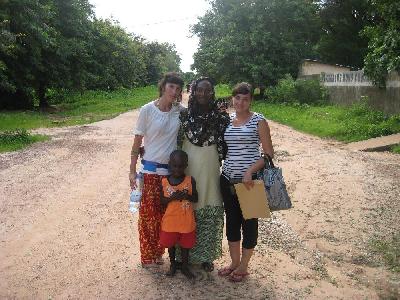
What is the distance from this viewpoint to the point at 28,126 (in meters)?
17.9

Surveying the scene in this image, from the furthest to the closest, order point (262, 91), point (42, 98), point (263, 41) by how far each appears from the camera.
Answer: point (262, 91)
point (42, 98)
point (263, 41)

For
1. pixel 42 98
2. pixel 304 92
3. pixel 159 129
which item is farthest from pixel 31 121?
pixel 159 129

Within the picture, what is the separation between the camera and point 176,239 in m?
3.97

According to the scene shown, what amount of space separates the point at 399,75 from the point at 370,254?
11.1m

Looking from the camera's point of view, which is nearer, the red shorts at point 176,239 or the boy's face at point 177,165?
the boy's face at point 177,165

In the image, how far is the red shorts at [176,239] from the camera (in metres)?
3.93

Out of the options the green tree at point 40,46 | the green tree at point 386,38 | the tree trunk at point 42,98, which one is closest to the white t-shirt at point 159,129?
the green tree at point 386,38

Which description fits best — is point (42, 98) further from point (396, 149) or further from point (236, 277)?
point (236, 277)

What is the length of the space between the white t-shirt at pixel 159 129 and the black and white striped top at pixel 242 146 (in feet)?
1.57

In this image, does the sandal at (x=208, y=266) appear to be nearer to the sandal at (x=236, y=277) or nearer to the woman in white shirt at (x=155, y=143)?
the sandal at (x=236, y=277)

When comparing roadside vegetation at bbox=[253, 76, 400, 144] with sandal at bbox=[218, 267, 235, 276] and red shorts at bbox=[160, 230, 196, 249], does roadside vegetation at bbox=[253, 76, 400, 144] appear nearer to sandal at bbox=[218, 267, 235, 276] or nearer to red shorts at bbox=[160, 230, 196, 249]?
sandal at bbox=[218, 267, 235, 276]

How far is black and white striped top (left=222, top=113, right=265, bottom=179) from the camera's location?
3773mm

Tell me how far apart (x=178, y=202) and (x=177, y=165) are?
316 mm

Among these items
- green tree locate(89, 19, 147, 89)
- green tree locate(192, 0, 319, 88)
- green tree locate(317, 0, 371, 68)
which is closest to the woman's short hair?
green tree locate(192, 0, 319, 88)
